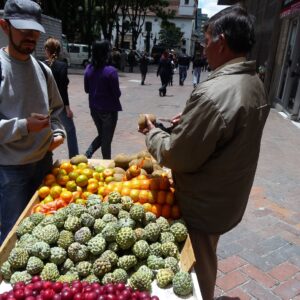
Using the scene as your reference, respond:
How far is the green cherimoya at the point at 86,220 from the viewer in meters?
2.13

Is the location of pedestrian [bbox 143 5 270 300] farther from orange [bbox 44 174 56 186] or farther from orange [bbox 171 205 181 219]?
orange [bbox 44 174 56 186]

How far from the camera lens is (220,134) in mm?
1903

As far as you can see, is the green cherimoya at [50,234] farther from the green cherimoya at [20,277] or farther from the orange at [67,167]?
the orange at [67,167]

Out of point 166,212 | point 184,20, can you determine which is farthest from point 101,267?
point 184,20

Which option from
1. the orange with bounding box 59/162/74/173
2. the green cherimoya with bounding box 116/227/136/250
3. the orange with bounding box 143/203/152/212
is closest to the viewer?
the green cherimoya with bounding box 116/227/136/250

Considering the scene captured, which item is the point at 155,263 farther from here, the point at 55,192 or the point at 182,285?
the point at 55,192

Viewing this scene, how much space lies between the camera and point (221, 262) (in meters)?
3.61

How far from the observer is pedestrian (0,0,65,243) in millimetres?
2330

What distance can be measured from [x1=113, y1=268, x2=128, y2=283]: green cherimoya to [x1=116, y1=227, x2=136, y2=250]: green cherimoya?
141 millimetres

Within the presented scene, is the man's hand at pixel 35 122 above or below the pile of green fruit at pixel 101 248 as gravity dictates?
above

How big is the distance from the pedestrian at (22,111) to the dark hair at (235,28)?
3.99ft

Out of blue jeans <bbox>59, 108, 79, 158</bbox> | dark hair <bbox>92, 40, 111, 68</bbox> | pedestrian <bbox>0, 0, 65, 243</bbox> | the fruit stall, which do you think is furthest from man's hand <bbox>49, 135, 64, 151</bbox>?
blue jeans <bbox>59, 108, 79, 158</bbox>

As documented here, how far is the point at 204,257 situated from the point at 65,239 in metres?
1.01

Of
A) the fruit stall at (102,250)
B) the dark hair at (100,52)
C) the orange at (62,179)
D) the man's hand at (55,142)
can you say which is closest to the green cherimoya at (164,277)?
the fruit stall at (102,250)
